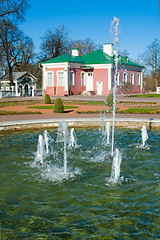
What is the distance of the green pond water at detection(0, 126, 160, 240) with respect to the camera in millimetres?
4516

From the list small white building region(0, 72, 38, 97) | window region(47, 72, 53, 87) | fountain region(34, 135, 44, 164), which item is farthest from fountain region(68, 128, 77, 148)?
small white building region(0, 72, 38, 97)

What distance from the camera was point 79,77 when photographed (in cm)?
4056

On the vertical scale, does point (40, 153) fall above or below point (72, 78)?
below

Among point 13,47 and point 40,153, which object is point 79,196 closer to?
point 40,153

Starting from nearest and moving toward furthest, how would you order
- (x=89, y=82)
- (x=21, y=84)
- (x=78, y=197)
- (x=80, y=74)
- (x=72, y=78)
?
(x=78, y=197), (x=72, y=78), (x=80, y=74), (x=89, y=82), (x=21, y=84)

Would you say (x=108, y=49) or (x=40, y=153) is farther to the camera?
(x=108, y=49)

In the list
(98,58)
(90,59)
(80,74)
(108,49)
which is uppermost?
(108,49)

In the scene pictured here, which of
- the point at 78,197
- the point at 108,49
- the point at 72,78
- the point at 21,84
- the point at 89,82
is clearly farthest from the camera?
the point at 21,84

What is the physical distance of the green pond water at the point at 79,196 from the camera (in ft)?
14.8

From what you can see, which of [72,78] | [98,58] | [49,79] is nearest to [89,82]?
[72,78]

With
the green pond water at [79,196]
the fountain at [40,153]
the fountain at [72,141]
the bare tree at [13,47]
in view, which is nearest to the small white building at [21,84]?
the bare tree at [13,47]

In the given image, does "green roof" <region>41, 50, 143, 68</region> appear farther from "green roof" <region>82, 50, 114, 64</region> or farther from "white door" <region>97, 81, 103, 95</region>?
"white door" <region>97, 81, 103, 95</region>

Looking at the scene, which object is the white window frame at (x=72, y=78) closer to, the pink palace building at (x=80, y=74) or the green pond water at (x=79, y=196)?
the pink palace building at (x=80, y=74)

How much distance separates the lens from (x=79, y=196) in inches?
227
